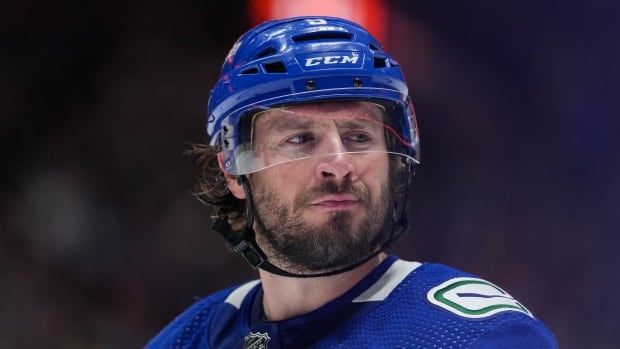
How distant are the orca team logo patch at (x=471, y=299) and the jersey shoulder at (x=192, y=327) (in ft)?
2.39

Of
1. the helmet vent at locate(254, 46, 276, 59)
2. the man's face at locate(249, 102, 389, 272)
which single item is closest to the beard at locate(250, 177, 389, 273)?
the man's face at locate(249, 102, 389, 272)

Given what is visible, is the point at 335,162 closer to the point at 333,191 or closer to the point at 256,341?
the point at 333,191

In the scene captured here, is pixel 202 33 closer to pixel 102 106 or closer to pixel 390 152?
pixel 102 106

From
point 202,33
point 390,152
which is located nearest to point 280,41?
point 390,152

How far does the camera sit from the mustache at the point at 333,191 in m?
1.82

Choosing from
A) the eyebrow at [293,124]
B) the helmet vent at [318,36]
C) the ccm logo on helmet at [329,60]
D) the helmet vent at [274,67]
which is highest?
the helmet vent at [318,36]

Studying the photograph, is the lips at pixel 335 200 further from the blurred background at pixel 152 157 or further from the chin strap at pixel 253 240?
the blurred background at pixel 152 157

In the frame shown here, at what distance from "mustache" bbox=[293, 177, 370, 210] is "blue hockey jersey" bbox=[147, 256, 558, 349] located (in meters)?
0.19

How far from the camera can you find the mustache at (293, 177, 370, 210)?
1.82 metres

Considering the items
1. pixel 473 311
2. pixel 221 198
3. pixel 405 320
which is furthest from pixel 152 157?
pixel 473 311

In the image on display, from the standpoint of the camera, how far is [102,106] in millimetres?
4309

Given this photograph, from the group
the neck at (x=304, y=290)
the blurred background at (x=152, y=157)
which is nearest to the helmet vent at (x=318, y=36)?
the neck at (x=304, y=290)

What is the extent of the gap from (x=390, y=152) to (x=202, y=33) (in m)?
2.51

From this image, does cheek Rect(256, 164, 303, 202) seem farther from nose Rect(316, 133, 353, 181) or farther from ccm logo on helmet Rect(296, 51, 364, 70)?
ccm logo on helmet Rect(296, 51, 364, 70)
